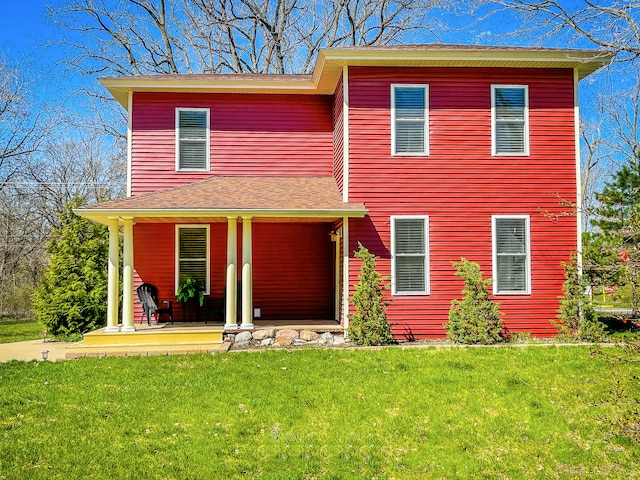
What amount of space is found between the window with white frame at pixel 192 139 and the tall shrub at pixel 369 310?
444 cm

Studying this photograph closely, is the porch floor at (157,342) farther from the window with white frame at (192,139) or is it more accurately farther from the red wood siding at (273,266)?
the window with white frame at (192,139)

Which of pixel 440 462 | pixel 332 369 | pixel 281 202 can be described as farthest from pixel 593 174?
pixel 440 462

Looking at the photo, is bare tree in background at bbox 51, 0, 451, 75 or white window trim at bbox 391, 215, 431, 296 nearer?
white window trim at bbox 391, 215, 431, 296

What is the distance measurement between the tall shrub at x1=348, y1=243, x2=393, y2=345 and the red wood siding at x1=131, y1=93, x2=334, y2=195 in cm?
337

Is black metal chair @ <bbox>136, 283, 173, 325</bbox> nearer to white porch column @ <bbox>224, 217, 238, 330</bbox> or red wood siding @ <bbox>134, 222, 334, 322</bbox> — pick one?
red wood siding @ <bbox>134, 222, 334, 322</bbox>

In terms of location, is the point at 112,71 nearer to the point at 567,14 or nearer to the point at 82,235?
the point at 82,235

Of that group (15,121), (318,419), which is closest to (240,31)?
(15,121)

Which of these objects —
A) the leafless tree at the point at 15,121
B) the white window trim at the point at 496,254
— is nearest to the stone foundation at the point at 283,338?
the white window trim at the point at 496,254

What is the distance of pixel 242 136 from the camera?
12.3m

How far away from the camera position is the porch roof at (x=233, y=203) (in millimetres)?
9945

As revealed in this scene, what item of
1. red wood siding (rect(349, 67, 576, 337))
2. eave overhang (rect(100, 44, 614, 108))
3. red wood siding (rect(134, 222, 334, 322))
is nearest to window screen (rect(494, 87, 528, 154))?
red wood siding (rect(349, 67, 576, 337))

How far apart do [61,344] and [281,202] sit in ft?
17.6

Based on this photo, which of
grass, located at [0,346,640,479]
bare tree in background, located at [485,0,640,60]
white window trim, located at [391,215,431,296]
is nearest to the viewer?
grass, located at [0,346,640,479]

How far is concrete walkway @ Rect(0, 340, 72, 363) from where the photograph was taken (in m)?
9.34
